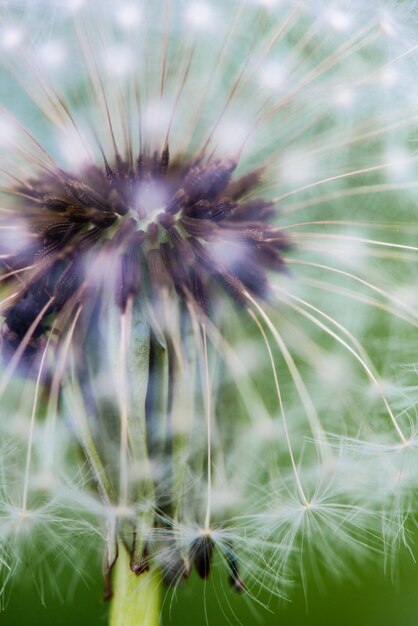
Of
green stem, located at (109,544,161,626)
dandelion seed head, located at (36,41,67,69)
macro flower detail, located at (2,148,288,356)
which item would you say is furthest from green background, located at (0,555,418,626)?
dandelion seed head, located at (36,41,67,69)

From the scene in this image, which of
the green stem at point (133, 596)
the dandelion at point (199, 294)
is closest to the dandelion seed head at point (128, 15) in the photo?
the dandelion at point (199, 294)

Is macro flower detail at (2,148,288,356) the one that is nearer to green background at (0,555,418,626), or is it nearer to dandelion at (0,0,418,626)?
dandelion at (0,0,418,626)

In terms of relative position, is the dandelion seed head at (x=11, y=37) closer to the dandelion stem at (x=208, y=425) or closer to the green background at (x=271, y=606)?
the dandelion stem at (x=208, y=425)

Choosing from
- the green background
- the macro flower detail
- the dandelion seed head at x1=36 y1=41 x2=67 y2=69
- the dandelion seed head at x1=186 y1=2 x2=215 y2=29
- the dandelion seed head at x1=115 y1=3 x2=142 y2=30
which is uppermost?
the dandelion seed head at x1=186 y1=2 x2=215 y2=29

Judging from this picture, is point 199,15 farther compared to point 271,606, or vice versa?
point 271,606

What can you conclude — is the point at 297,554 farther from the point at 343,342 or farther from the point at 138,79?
the point at 138,79

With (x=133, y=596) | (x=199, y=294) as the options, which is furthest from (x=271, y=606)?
(x=199, y=294)

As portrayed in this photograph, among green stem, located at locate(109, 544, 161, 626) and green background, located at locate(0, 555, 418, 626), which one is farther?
green background, located at locate(0, 555, 418, 626)

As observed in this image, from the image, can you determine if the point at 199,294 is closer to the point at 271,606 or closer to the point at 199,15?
the point at 199,15
